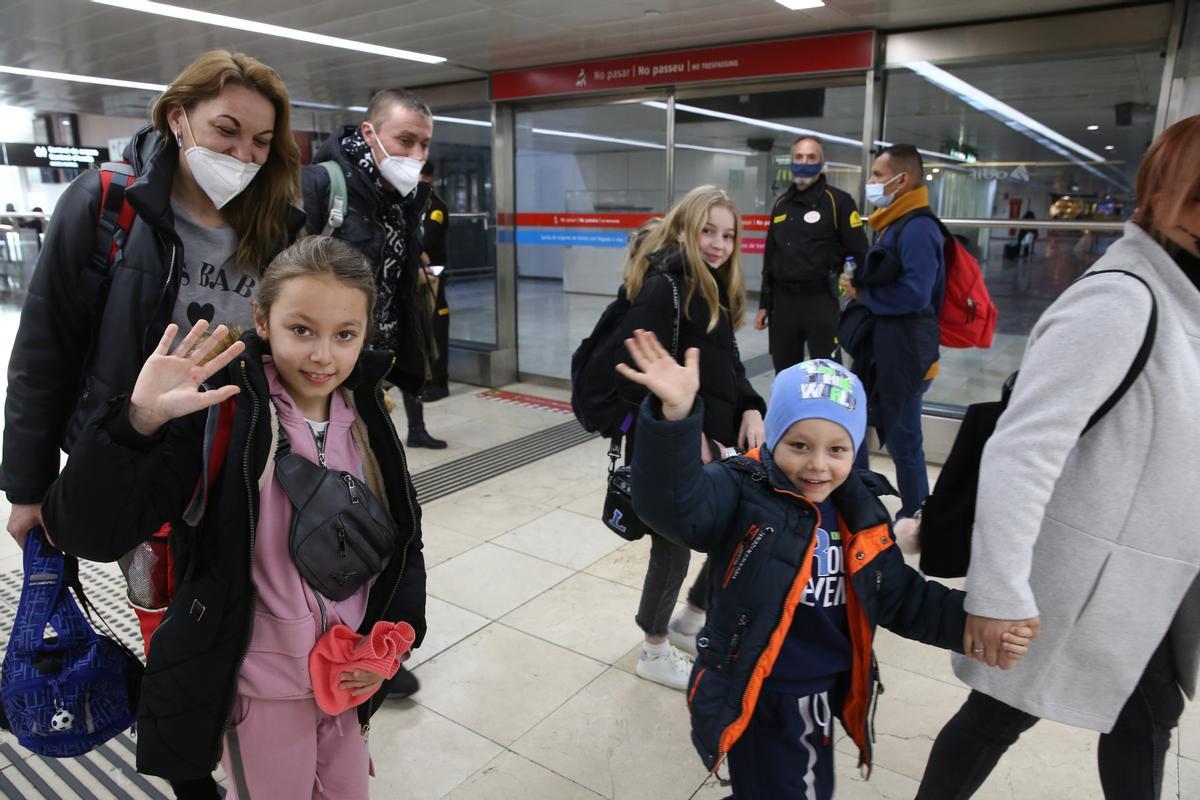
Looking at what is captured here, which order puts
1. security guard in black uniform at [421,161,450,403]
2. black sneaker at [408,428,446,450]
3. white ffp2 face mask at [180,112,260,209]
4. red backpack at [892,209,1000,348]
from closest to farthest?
white ffp2 face mask at [180,112,260,209] → red backpack at [892,209,1000,348] → black sneaker at [408,428,446,450] → security guard in black uniform at [421,161,450,403]

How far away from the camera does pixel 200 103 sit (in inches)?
70.5

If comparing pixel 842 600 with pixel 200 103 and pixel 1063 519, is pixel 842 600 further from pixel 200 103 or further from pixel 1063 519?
pixel 200 103

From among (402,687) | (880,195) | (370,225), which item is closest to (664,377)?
(370,225)

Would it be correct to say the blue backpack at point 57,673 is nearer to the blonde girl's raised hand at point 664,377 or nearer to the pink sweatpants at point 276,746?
the pink sweatpants at point 276,746

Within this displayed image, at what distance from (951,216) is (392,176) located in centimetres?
407

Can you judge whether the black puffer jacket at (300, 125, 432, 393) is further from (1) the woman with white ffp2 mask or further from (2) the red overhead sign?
(2) the red overhead sign

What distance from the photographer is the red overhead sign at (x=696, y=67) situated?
523cm

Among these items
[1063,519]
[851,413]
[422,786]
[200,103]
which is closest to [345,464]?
[200,103]

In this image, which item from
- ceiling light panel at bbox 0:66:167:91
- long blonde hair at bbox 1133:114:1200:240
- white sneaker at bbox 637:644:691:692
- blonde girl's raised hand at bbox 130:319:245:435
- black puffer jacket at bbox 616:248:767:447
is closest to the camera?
blonde girl's raised hand at bbox 130:319:245:435

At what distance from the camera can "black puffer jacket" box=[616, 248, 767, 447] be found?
2.48 m

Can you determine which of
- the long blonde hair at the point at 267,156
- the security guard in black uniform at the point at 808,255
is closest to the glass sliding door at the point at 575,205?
the security guard in black uniform at the point at 808,255

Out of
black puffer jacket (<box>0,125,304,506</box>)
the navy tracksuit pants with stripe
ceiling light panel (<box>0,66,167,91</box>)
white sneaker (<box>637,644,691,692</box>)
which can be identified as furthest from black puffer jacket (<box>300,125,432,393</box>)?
ceiling light panel (<box>0,66,167,91</box>)

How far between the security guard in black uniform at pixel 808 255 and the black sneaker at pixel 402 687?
324cm

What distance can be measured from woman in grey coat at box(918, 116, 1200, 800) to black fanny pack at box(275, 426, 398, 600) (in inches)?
44.4
